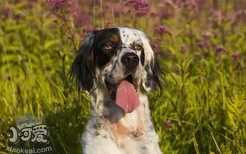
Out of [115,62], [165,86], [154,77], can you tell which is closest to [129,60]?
[115,62]

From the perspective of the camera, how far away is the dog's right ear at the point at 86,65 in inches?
195

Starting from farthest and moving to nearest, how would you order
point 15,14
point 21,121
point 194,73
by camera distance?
1. point 15,14
2. point 194,73
3. point 21,121

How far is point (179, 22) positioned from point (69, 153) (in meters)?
3.30

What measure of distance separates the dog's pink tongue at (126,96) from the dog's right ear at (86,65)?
1.09 ft

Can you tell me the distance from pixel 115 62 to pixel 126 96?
242 mm

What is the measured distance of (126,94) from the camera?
4.61m

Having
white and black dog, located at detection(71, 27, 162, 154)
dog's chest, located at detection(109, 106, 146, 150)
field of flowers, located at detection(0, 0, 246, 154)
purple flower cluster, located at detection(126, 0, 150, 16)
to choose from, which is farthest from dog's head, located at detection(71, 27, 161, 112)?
purple flower cluster, located at detection(126, 0, 150, 16)

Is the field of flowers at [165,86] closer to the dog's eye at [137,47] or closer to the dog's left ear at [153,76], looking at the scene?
the dog's left ear at [153,76]

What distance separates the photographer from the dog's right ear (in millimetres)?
4941

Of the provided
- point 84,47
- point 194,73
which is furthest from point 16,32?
point 84,47

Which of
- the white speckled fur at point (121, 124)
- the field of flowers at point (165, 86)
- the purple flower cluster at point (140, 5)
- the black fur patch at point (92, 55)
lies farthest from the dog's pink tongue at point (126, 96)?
the purple flower cluster at point (140, 5)

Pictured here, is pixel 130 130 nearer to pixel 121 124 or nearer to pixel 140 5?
pixel 121 124

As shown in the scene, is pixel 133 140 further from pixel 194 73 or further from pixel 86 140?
pixel 194 73

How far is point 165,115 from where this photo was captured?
19.4ft
